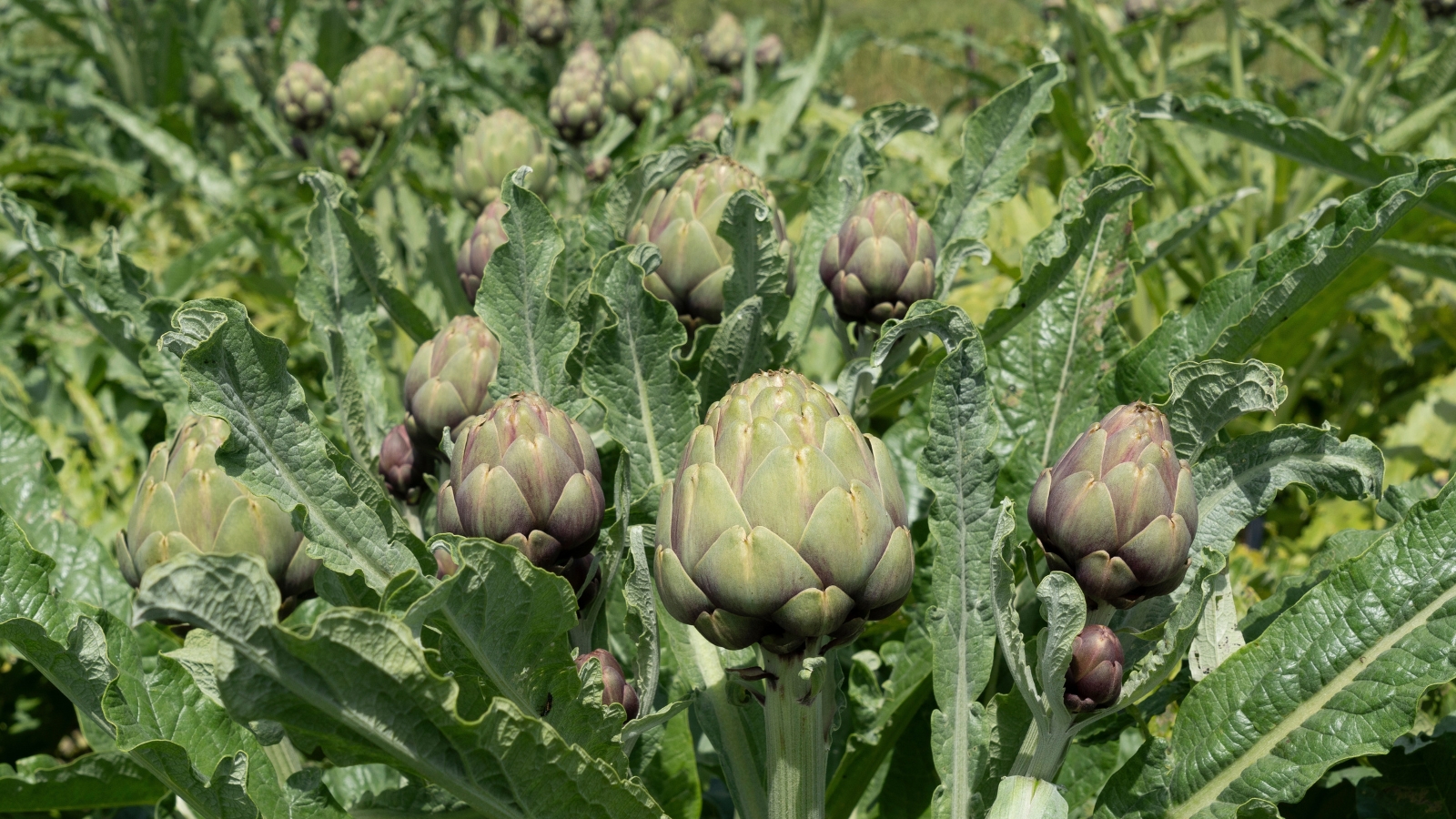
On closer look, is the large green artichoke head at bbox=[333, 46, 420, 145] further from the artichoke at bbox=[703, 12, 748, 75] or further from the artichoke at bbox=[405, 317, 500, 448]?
the artichoke at bbox=[405, 317, 500, 448]

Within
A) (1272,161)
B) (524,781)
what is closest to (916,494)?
(524,781)

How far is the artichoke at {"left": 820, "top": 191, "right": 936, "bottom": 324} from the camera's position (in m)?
0.98

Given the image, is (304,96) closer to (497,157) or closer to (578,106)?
(578,106)

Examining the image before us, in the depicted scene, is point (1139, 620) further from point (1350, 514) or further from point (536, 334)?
point (1350, 514)

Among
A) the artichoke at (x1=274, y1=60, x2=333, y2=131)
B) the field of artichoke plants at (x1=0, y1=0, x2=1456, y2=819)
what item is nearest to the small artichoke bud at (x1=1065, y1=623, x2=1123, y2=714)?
the field of artichoke plants at (x1=0, y1=0, x2=1456, y2=819)

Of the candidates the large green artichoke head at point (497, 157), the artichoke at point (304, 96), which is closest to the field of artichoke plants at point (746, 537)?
the large green artichoke head at point (497, 157)

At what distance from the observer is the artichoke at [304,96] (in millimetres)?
2324

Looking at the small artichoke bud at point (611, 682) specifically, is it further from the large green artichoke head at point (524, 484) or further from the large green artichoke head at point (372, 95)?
the large green artichoke head at point (372, 95)

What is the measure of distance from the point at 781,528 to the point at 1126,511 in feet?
0.76

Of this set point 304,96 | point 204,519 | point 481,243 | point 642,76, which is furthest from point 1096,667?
point 304,96

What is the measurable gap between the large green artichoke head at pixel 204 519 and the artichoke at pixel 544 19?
86.1 inches

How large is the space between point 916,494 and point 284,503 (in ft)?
2.03

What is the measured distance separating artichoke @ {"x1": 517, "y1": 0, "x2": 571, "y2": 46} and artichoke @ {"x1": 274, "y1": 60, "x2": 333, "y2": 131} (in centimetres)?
65

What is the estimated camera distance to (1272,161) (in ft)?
8.03
